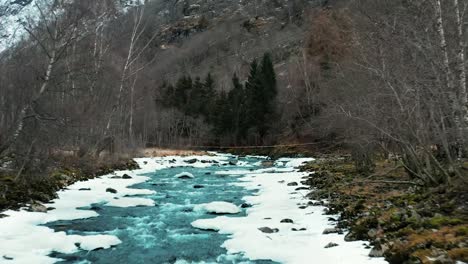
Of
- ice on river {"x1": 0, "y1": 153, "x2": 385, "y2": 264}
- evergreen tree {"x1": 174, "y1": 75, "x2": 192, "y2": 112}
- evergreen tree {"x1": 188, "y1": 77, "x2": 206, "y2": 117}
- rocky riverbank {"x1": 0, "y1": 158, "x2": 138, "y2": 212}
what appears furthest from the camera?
evergreen tree {"x1": 174, "y1": 75, "x2": 192, "y2": 112}

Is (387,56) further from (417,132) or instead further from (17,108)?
(17,108)

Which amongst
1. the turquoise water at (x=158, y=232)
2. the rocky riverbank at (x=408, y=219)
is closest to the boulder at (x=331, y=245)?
the rocky riverbank at (x=408, y=219)

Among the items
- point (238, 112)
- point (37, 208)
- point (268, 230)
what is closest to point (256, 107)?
point (238, 112)

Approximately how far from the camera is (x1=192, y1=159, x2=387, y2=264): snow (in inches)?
364

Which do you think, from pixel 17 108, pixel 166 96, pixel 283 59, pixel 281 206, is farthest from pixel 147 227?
pixel 283 59

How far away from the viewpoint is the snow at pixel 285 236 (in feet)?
30.3

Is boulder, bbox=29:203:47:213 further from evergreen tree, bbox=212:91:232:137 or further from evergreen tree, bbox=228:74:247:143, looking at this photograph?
evergreen tree, bbox=212:91:232:137

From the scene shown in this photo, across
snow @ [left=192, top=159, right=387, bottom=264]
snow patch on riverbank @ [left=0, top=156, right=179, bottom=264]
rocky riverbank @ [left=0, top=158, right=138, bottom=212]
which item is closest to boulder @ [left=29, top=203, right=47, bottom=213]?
rocky riverbank @ [left=0, top=158, right=138, bottom=212]

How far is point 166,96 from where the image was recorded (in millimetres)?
76062

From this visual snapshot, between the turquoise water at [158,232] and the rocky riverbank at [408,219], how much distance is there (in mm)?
3100

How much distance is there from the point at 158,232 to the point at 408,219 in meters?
6.50

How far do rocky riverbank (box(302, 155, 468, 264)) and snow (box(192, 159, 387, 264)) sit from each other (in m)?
0.45

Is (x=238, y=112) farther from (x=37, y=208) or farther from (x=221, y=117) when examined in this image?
(x=37, y=208)

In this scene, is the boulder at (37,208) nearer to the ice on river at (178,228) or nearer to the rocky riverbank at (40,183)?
the rocky riverbank at (40,183)
